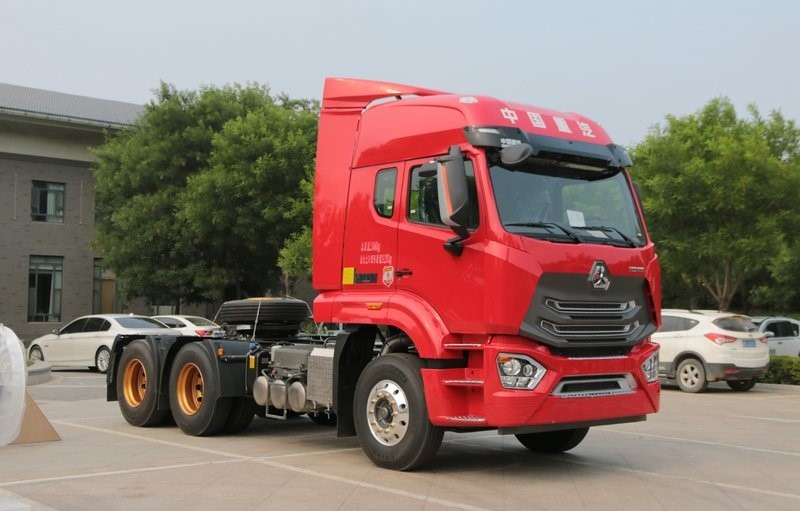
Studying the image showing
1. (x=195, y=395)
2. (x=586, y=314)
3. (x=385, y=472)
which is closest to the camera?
(x=586, y=314)

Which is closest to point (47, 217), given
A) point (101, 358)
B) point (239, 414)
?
point (101, 358)

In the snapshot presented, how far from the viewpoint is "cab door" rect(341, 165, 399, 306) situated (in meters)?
8.72

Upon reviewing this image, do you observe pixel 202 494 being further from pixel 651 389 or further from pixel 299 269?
pixel 299 269

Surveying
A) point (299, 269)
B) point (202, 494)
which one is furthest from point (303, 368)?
point (299, 269)

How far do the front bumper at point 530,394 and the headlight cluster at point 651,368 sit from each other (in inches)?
10.3

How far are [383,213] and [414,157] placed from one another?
642mm

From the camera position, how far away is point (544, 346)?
781 cm

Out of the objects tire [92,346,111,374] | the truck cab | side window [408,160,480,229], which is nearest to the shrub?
the truck cab

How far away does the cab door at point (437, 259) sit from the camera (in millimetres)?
7859

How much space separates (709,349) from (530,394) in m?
11.6

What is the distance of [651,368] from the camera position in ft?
28.3

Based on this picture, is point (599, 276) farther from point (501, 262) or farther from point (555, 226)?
point (501, 262)

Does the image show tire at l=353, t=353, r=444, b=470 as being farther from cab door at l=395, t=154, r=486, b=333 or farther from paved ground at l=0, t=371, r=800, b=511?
cab door at l=395, t=154, r=486, b=333

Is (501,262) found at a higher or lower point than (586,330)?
higher
